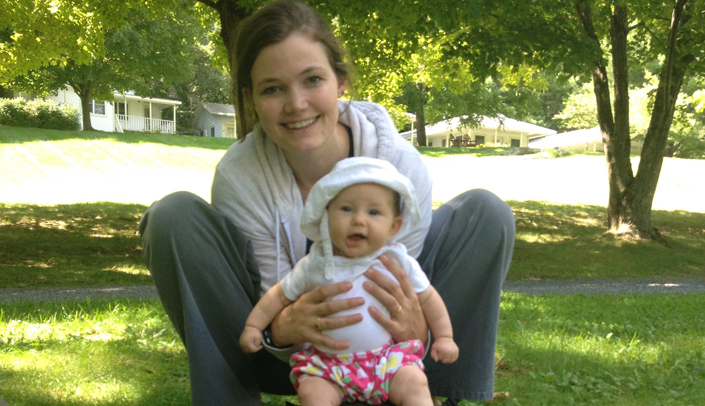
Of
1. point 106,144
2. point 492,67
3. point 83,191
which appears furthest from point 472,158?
point 492,67

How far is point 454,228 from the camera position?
2688 millimetres

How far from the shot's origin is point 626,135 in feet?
46.1

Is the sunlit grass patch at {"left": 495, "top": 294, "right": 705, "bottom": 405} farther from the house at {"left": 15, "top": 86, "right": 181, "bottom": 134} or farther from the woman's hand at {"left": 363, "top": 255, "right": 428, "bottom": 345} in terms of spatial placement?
the house at {"left": 15, "top": 86, "right": 181, "bottom": 134}

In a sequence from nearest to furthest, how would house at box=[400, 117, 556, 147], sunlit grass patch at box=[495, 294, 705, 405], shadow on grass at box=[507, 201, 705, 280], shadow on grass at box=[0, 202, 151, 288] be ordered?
sunlit grass patch at box=[495, 294, 705, 405] → shadow on grass at box=[0, 202, 151, 288] → shadow on grass at box=[507, 201, 705, 280] → house at box=[400, 117, 556, 147]

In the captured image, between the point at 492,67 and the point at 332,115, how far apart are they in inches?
349

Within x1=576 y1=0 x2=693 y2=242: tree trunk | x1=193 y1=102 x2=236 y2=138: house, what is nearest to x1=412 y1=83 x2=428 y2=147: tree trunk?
x1=193 y1=102 x2=236 y2=138: house

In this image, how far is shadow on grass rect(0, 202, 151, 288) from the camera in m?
9.61

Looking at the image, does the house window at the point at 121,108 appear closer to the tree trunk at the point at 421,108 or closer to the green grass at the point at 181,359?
the tree trunk at the point at 421,108

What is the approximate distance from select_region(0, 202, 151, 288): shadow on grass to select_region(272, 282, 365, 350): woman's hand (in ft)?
24.6

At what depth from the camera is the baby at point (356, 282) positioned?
2359 mm

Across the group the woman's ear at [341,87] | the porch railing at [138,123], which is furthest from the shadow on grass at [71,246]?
the porch railing at [138,123]

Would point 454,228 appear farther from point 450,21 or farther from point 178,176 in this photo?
point 178,176

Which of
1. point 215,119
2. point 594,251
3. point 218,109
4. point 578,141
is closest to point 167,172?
point 594,251

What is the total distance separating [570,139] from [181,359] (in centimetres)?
5354
